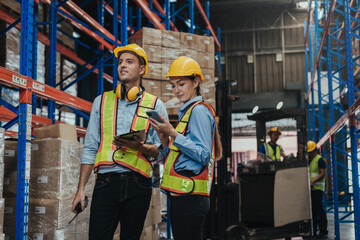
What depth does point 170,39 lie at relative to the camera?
22.0 feet

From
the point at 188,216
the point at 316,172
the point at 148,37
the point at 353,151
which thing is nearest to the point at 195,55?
the point at 148,37

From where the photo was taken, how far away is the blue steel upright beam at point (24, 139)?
3699 mm

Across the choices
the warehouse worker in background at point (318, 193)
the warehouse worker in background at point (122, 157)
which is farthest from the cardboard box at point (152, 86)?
the warehouse worker in background at point (318, 193)

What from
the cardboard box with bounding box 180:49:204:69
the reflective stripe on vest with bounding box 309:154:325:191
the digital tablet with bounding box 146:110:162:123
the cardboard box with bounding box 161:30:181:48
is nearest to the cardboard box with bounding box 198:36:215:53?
the cardboard box with bounding box 180:49:204:69

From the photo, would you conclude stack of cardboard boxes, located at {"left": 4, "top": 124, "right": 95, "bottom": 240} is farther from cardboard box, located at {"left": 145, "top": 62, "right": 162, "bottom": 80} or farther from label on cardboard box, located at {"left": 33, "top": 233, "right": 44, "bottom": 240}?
cardboard box, located at {"left": 145, "top": 62, "right": 162, "bottom": 80}

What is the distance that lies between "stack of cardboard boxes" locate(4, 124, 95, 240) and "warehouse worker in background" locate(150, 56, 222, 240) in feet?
6.11

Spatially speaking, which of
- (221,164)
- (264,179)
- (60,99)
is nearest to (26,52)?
(60,99)

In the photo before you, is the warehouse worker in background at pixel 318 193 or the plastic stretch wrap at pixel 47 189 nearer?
the plastic stretch wrap at pixel 47 189

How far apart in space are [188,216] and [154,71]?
13.8 feet

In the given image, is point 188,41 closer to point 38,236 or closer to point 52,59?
point 52,59

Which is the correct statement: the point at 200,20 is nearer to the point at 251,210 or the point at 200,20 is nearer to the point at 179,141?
the point at 251,210

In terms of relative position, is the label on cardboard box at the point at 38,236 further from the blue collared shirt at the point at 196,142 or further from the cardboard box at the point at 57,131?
the blue collared shirt at the point at 196,142

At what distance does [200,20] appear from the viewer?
2188cm

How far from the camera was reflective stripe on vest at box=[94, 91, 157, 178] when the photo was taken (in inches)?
104
